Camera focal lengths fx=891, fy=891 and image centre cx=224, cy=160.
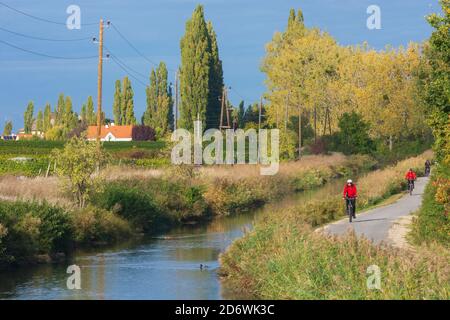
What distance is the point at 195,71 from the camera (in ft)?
333

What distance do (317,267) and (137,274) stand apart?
8.18 metres

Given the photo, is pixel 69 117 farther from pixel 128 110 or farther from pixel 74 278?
pixel 74 278

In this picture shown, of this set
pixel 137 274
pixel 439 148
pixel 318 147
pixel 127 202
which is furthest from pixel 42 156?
pixel 439 148

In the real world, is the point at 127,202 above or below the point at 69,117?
below

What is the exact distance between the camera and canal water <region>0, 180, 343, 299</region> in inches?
846

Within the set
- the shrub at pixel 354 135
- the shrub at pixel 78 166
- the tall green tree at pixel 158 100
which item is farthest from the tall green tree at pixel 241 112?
the shrub at pixel 78 166

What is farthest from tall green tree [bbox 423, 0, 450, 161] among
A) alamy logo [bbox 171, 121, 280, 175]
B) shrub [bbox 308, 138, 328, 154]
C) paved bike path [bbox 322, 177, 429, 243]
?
shrub [bbox 308, 138, 328, 154]

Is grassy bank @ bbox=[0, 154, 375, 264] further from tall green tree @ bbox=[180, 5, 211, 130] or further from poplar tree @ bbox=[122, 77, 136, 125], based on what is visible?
poplar tree @ bbox=[122, 77, 136, 125]

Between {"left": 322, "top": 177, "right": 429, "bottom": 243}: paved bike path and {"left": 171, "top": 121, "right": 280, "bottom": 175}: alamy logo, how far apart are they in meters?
12.6

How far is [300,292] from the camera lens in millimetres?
17219

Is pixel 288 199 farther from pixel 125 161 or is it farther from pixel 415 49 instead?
pixel 415 49

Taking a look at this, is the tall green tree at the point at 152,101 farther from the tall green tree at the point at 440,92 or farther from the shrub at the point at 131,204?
the tall green tree at the point at 440,92

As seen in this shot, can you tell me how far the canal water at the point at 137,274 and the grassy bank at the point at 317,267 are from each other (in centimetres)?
91

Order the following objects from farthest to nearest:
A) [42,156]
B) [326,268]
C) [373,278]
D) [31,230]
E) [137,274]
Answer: [42,156] < [31,230] < [137,274] < [326,268] < [373,278]
